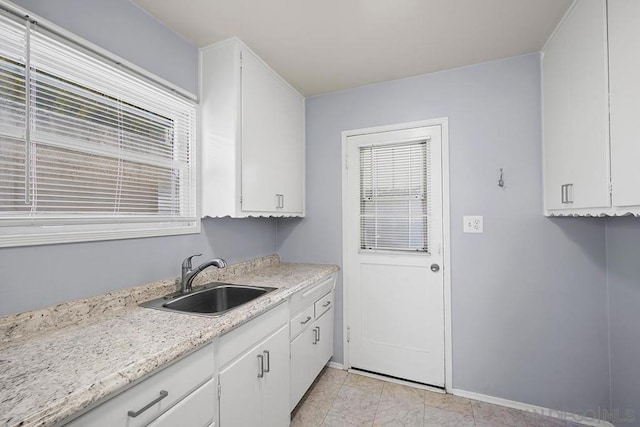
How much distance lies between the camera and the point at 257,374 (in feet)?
4.63

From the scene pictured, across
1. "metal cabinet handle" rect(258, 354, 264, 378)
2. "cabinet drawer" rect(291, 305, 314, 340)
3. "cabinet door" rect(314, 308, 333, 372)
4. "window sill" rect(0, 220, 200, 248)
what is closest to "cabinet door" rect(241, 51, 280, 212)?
"window sill" rect(0, 220, 200, 248)

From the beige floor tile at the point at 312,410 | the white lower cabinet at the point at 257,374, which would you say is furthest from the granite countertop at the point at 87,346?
the beige floor tile at the point at 312,410

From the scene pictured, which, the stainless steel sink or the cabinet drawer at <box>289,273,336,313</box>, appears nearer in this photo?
the stainless steel sink

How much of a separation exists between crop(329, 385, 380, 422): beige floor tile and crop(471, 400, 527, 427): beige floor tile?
0.68 m

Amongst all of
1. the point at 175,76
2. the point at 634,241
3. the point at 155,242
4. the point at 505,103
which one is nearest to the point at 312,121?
the point at 175,76

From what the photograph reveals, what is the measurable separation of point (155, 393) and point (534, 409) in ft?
7.86

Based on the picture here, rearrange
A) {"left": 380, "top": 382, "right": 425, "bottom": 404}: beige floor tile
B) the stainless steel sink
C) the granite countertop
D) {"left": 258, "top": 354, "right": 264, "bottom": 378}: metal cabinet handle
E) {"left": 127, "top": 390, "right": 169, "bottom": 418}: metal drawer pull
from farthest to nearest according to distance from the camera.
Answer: {"left": 380, "top": 382, "right": 425, "bottom": 404}: beige floor tile < the stainless steel sink < {"left": 258, "top": 354, "right": 264, "bottom": 378}: metal cabinet handle < {"left": 127, "top": 390, "right": 169, "bottom": 418}: metal drawer pull < the granite countertop

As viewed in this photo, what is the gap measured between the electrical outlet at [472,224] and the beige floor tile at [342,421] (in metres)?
1.52

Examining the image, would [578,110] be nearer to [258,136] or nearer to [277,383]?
[258,136]

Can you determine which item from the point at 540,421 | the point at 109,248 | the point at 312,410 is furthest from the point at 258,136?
the point at 540,421

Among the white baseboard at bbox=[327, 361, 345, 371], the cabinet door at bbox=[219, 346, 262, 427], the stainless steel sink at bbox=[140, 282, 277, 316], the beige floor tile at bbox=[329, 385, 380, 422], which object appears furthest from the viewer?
the white baseboard at bbox=[327, 361, 345, 371]

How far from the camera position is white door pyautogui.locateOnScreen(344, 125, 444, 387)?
2.19 metres

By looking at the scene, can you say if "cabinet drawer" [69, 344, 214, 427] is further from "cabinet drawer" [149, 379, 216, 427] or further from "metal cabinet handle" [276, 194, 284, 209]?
"metal cabinet handle" [276, 194, 284, 209]

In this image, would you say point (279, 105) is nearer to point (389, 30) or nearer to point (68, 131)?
point (389, 30)
